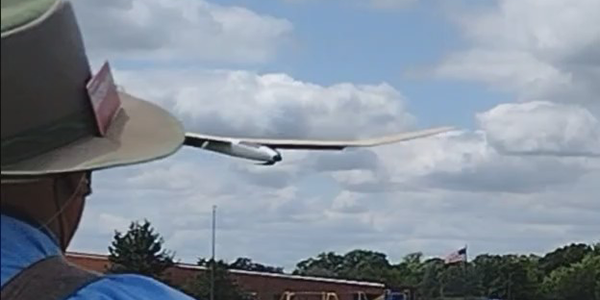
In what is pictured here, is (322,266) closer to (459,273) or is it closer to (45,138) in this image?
(459,273)

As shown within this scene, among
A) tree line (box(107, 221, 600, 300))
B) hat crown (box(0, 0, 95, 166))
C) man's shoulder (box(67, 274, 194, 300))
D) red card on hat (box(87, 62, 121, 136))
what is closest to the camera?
hat crown (box(0, 0, 95, 166))

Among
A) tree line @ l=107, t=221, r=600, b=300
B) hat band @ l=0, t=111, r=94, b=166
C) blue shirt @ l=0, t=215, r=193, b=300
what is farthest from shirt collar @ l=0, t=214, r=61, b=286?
tree line @ l=107, t=221, r=600, b=300

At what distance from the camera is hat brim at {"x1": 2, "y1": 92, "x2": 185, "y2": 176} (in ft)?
4.30

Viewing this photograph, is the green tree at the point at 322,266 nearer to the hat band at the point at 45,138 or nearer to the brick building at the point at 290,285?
the brick building at the point at 290,285

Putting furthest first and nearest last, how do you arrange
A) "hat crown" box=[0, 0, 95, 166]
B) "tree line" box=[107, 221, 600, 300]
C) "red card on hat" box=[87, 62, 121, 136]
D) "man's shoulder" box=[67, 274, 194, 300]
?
1. "tree line" box=[107, 221, 600, 300]
2. "man's shoulder" box=[67, 274, 194, 300]
3. "red card on hat" box=[87, 62, 121, 136]
4. "hat crown" box=[0, 0, 95, 166]

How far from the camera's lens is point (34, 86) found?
4.25 feet

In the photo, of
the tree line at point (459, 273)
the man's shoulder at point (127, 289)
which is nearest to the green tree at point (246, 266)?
the tree line at point (459, 273)

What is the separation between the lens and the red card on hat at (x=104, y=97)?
Answer: 139cm

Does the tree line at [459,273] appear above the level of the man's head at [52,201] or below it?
above

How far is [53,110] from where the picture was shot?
134 cm

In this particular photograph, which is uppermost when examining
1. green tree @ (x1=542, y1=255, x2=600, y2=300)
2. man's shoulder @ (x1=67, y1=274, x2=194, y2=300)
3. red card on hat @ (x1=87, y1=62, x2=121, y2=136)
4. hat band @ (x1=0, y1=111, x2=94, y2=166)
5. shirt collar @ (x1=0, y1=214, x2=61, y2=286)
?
green tree @ (x1=542, y1=255, x2=600, y2=300)

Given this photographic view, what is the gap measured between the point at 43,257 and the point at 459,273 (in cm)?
2545

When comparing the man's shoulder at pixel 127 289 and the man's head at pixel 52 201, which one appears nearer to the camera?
the man's head at pixel 52 201

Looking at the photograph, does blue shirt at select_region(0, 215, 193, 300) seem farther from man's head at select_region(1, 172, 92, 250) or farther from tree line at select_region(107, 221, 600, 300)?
tree line at select_region(107, 221, 600, 300)
